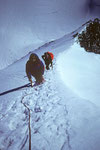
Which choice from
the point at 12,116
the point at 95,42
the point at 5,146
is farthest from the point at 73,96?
the point at 95,42

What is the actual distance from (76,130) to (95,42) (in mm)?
13572

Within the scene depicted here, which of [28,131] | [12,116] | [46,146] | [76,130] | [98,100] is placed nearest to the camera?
[46,146]

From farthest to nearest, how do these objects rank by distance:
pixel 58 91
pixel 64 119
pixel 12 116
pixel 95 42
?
pixel 95 42, pixel 58 91, pixel 12 116, pixel 64 119

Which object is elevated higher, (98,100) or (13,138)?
(98,100)

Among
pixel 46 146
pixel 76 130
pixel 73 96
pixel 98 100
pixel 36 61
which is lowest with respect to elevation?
pixel 46 146

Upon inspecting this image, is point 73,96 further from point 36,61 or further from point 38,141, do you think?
point 36,61

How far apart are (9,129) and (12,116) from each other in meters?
0.43

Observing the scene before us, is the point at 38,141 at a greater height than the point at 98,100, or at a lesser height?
lesser

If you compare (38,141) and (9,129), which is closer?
(38,141)

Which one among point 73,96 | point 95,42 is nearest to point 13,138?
point 73,96

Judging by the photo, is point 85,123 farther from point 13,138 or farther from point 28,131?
point 13,138

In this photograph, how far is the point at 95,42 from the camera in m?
12.9

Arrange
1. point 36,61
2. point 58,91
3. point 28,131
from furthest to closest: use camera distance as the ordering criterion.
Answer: point 36,61 < point 58,91 < point 28,131

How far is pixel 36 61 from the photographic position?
4.12m
